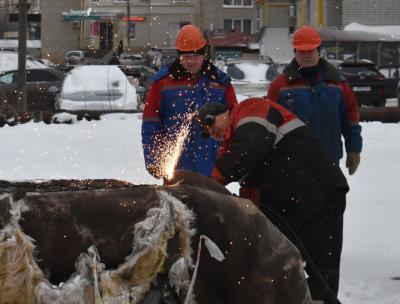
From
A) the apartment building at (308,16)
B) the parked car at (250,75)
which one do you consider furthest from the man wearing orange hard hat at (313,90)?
the apartment building at (308,16)

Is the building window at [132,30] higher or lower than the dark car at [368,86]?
higher

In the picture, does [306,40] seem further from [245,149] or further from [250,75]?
[250,75]

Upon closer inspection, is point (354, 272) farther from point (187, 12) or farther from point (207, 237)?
point (187, 12)

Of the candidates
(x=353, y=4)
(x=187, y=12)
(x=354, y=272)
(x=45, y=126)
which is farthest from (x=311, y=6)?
(x=354, y=272)

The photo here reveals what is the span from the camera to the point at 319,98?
19.5ft

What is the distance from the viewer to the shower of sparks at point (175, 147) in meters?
6.08

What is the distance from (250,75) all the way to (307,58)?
18.9m

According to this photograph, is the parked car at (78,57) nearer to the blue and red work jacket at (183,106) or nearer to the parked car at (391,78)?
the parked car at (391,78)

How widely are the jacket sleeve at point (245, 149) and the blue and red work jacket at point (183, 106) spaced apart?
5.03 ft

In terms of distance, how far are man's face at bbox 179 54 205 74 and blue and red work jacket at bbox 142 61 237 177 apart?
4 centimetres

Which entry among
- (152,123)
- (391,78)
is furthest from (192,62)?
(391,78)

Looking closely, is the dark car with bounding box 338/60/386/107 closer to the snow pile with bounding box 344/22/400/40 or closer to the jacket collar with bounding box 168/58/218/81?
the snow pile with bounding box 344/22/400/40

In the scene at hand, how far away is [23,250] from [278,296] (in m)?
0.92

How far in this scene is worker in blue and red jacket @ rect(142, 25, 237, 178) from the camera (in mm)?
6074
